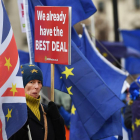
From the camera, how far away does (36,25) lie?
6.04 metres

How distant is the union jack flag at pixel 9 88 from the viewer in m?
4.90

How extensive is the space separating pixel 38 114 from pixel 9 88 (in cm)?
61

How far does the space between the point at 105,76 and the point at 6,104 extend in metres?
3.67

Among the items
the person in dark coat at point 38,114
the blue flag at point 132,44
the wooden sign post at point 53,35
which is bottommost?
the blue flag at point 132,44

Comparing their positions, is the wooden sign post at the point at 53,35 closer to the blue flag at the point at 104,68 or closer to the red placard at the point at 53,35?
the red placard at the point at 53,35

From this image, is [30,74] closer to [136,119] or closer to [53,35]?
[53,35]

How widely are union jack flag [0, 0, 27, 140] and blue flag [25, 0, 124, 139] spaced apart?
75.5 inches

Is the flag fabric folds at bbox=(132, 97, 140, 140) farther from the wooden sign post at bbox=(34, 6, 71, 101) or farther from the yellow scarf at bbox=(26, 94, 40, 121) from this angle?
the yellow scarf at bbox=(26, 94, 40, 121)

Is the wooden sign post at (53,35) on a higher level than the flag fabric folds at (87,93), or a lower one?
higher

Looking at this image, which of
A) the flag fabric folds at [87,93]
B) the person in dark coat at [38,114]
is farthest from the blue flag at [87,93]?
the person in dark coat at [38,114]

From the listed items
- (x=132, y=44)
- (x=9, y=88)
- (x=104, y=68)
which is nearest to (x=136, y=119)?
(x=104, y=68)

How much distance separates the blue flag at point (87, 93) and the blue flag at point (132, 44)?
6490 millimetres

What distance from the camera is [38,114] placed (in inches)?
215

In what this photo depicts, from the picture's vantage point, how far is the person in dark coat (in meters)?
5.37
